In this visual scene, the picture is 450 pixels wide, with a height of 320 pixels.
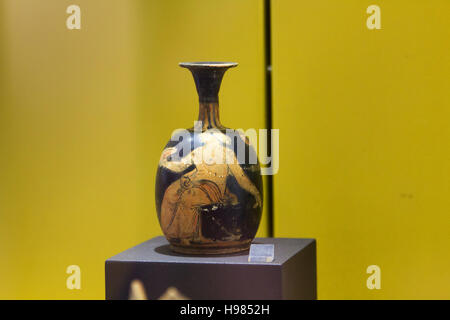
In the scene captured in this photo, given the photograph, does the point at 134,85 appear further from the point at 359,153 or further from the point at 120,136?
the point at 359,153

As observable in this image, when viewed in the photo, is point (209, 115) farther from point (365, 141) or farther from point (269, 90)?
point (365, 141)

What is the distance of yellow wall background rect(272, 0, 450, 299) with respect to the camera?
2762 millimetres

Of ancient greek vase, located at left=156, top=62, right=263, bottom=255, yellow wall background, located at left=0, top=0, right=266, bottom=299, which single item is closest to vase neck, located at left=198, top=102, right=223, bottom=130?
ancient greek vase, located at left=156, top=62, right=263, bottom=255

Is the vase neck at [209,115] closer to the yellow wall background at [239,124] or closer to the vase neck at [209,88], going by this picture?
the vase neck at [209,88]

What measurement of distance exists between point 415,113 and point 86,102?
1.30 m

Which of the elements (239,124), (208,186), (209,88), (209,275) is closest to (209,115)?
(209,88)

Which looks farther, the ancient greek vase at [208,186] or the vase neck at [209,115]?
the vase neck at [209,115]

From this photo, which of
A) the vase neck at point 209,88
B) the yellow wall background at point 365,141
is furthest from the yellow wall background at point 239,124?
the vase neck at point 209,88

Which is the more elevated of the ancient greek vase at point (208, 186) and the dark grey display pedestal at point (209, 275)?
the ancient greek vase at point (208, 186)

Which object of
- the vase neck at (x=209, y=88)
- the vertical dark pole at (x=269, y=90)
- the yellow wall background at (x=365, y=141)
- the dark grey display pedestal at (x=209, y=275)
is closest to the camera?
the dark grey display pedestal at (x=209, y=275)

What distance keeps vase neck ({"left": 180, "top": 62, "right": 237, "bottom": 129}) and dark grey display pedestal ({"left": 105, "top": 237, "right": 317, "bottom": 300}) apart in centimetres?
43

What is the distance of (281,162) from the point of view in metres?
2.88

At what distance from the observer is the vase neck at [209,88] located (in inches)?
89.7

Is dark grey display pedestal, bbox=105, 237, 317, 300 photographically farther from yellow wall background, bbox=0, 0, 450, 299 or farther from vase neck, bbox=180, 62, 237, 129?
yellow wall background, bbox=0, 0, 450, 299
